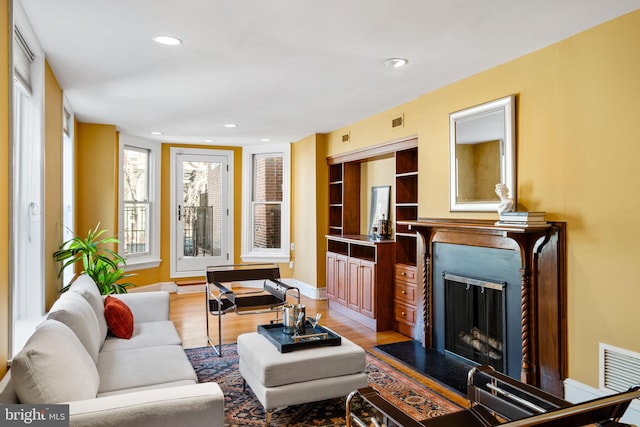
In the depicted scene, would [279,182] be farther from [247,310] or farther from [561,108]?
[561,108]

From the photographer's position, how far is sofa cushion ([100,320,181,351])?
296cm

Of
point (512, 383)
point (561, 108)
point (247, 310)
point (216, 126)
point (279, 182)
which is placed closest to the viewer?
point (512, 383)

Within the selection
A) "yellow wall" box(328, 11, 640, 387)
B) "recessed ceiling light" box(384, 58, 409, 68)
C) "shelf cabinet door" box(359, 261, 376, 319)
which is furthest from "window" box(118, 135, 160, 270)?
"yellow wall" box(328, 11, 640, 387)

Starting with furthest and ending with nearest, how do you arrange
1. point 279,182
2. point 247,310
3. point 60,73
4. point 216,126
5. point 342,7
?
point 279,182 < point 216,126 < point 247,310 < point 60,73 < point 342,7

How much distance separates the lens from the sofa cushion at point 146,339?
296cm

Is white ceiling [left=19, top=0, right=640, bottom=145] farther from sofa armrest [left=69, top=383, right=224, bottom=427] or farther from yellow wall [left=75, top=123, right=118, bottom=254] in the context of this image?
sofa armrest [left=69, top=383, right=224, bottom=427]

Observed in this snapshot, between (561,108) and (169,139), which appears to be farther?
(169,139)

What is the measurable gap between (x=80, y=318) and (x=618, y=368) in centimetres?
323

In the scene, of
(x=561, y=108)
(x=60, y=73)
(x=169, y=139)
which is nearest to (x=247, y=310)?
(x=60, y=73)

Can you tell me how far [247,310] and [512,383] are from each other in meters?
2.73

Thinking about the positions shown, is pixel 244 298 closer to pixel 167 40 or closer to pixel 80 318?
pixel 80 318

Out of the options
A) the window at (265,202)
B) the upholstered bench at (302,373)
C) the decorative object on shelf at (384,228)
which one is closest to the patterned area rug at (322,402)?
the upholstered bench at (302,373)

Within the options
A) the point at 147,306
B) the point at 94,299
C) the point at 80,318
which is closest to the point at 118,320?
the point at 94,299

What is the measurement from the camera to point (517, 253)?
3.22 meters
